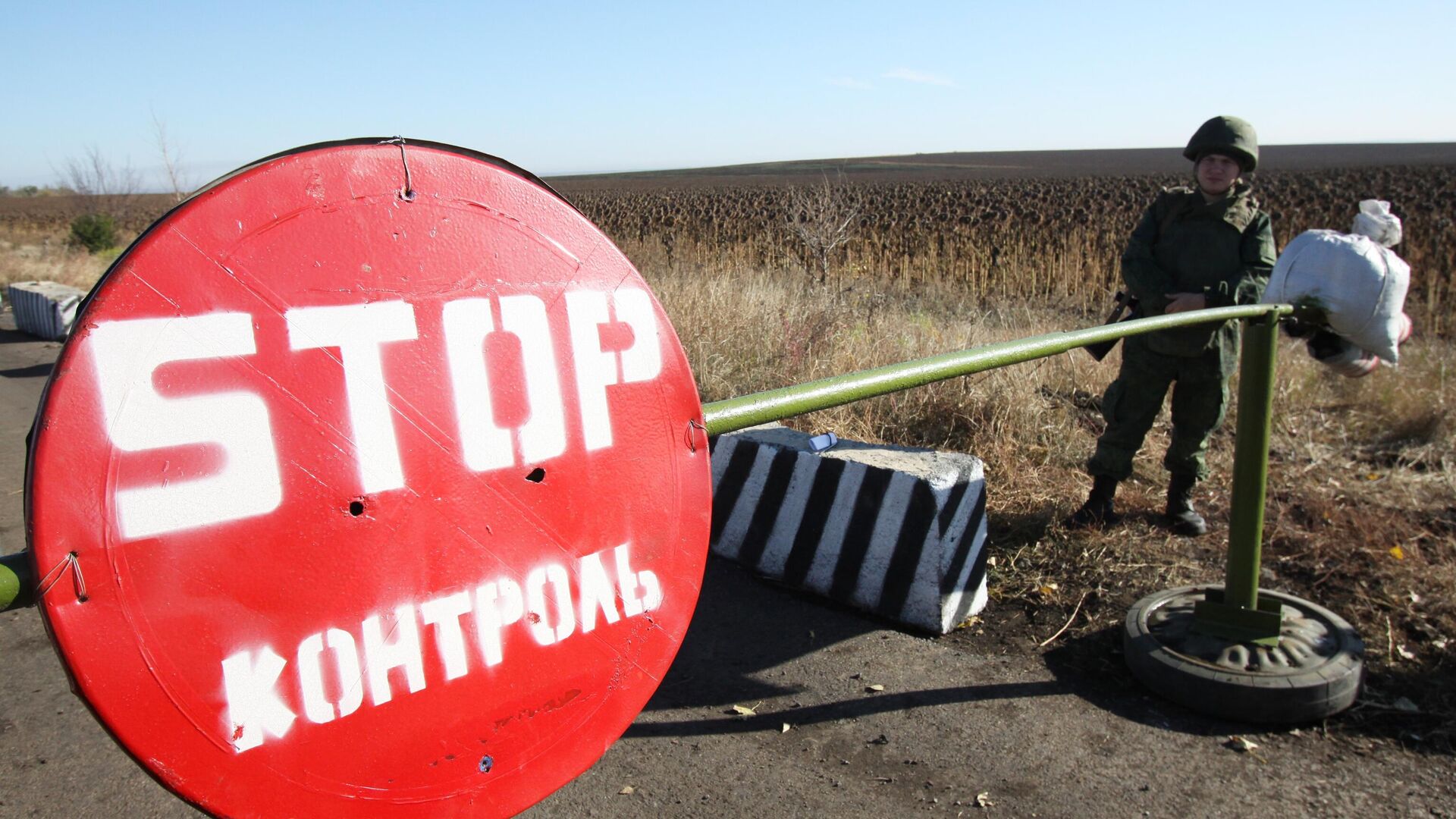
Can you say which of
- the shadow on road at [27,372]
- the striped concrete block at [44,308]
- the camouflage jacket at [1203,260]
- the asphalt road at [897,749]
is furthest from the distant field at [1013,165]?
the asphalt road at [897,749]

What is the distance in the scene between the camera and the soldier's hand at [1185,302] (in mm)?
4277

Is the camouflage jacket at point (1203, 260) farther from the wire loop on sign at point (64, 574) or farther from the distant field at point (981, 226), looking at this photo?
the wire loop on sign at point (64, 574)

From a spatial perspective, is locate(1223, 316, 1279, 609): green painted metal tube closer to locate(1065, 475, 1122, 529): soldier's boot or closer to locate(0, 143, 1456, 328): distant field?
locate(1065, 475, 1122, 529): soldier's boot

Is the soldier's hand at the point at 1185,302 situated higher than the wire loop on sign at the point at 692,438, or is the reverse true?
the wire loop on sign at the point at 692,438

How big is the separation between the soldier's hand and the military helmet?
63cm

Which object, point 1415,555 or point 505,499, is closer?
point 505,499

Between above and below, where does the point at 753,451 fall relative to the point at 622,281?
below

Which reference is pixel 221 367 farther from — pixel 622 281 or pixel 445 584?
pixel 622 281

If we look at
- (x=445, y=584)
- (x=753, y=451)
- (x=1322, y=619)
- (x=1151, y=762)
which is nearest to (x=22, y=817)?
(x=445, y=584)

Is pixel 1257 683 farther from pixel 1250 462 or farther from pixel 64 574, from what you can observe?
pixel 64 574

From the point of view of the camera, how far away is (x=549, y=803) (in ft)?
8.70

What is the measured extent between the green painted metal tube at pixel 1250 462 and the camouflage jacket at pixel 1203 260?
4.45 feet

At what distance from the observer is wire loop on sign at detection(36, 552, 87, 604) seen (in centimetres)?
90

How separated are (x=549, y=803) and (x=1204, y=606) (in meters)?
2.19
